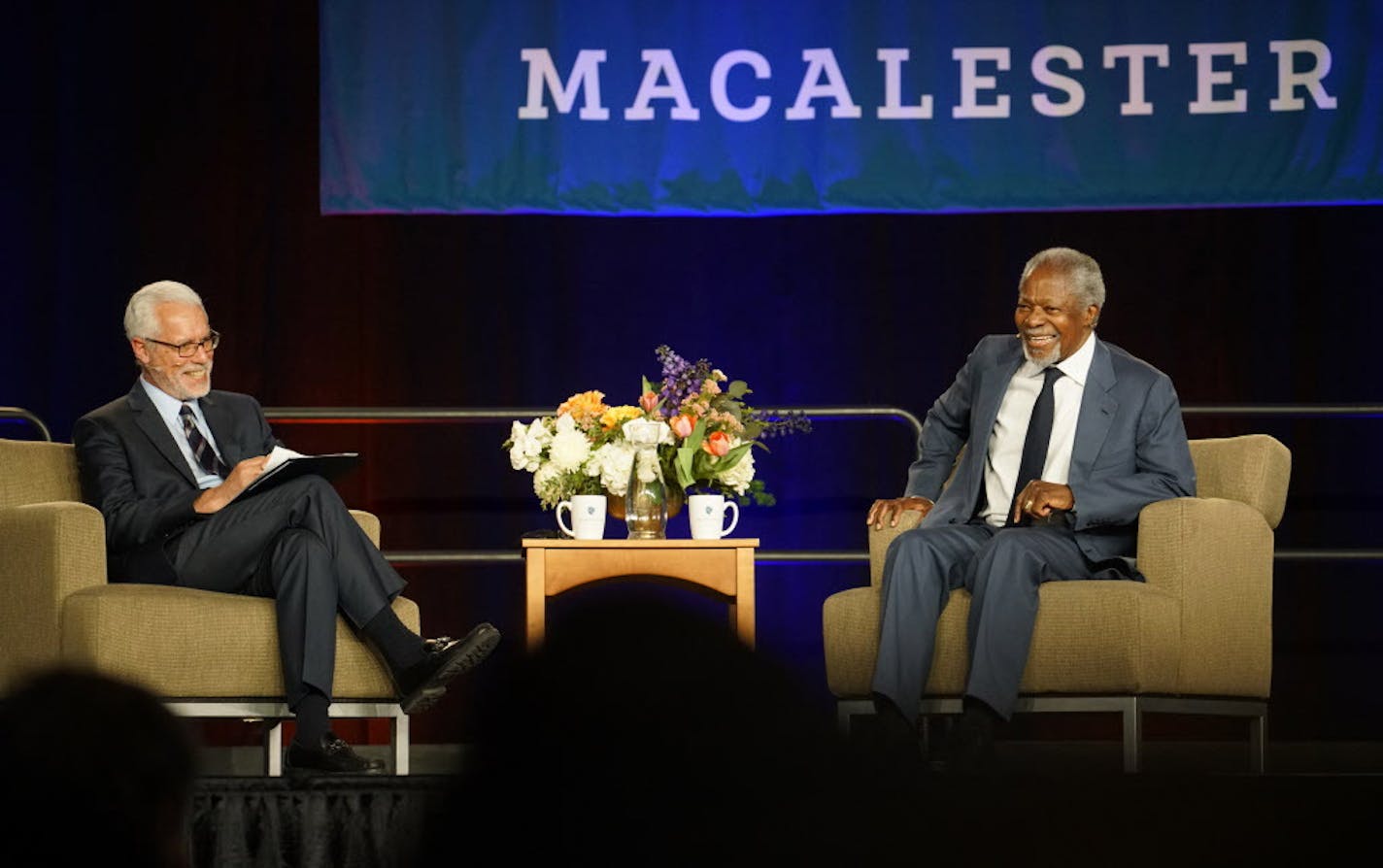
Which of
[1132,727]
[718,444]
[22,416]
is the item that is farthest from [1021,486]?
[22,416]


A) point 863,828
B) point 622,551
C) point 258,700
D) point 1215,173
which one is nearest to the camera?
point 863,828

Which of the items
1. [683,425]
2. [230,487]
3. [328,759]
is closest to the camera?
[328,759]

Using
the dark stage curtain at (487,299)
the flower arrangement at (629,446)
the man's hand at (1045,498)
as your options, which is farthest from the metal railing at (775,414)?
the man's hand at (1045,498)

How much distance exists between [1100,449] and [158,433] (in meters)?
2.01

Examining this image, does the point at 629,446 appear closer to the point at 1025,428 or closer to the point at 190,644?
the point at 1025,428

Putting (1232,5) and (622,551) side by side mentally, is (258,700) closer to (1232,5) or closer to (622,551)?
(622,551)

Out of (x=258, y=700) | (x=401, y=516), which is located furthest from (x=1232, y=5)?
(x=258, y=700)

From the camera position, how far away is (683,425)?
4020 mm

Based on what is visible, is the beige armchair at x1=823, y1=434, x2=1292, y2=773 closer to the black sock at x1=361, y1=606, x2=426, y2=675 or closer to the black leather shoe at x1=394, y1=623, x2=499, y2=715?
the black leather shoe at x1=394, y1=623, x2=499, y2=715

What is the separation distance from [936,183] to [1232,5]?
3.23 ft

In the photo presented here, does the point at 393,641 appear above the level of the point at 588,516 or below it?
below

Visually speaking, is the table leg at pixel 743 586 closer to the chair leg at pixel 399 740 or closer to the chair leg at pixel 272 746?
the chair leg at pixel 399 740

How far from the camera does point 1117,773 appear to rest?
40.1 inches

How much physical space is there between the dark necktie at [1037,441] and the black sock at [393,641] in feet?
4.27
